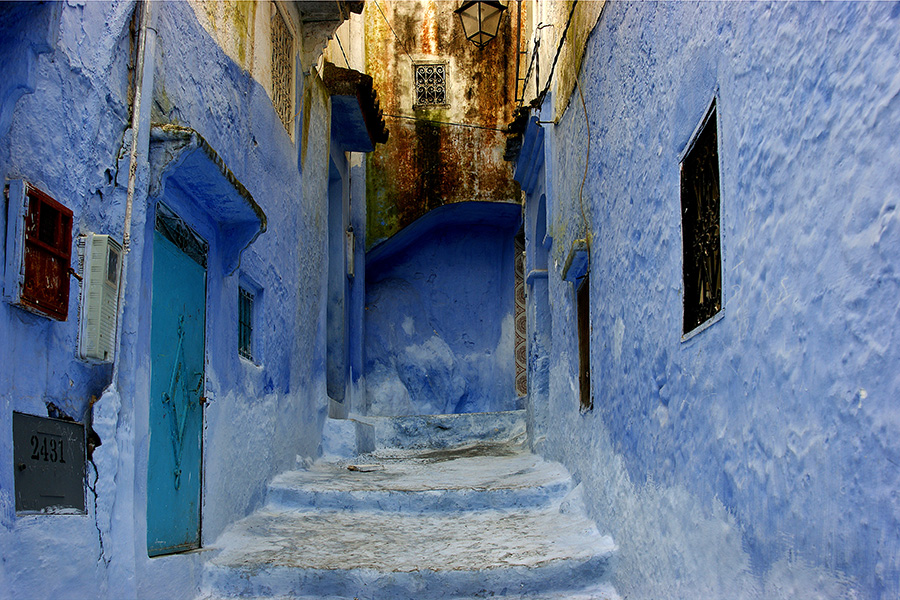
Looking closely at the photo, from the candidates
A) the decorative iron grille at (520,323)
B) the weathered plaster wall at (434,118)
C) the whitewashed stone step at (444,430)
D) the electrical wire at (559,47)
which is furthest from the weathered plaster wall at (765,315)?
the decorative iron grille at (520,323)

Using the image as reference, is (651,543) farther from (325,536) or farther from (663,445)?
(325,536)

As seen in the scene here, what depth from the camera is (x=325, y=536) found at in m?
5.03

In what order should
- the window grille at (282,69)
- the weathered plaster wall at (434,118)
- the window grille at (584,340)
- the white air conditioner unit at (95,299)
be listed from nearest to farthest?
the white air conditioner unit at (95,299) → the window grille at (584,340) → the window grille at (282,69) → the weathered plaster wall at (434,118)

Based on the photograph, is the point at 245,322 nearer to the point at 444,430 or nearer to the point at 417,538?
the point at 417,538

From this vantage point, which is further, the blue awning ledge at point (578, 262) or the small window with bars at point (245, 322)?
the small window with bars at point (245, 322)

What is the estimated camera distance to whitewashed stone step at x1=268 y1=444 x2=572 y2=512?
574 centimetres

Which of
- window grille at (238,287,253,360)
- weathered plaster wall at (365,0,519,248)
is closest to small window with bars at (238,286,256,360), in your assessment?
window grille at (238,287,253,360)

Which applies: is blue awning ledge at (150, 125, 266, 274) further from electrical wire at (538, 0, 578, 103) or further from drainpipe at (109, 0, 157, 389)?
electrical wire at (538, 0, 578, 103)

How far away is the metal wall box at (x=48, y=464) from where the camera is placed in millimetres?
2539

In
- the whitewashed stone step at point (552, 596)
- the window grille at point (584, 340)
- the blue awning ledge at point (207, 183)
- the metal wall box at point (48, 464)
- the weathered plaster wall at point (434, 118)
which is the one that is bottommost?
the whitewashed stone step at point (552, 596)

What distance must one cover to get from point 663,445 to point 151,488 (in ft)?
7.84

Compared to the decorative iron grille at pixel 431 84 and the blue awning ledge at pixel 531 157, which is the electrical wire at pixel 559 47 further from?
the decorative iron grille at pixel 431 84

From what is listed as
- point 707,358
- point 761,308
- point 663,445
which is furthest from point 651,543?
point 761,308

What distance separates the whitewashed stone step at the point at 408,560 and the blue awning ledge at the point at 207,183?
173 cm
